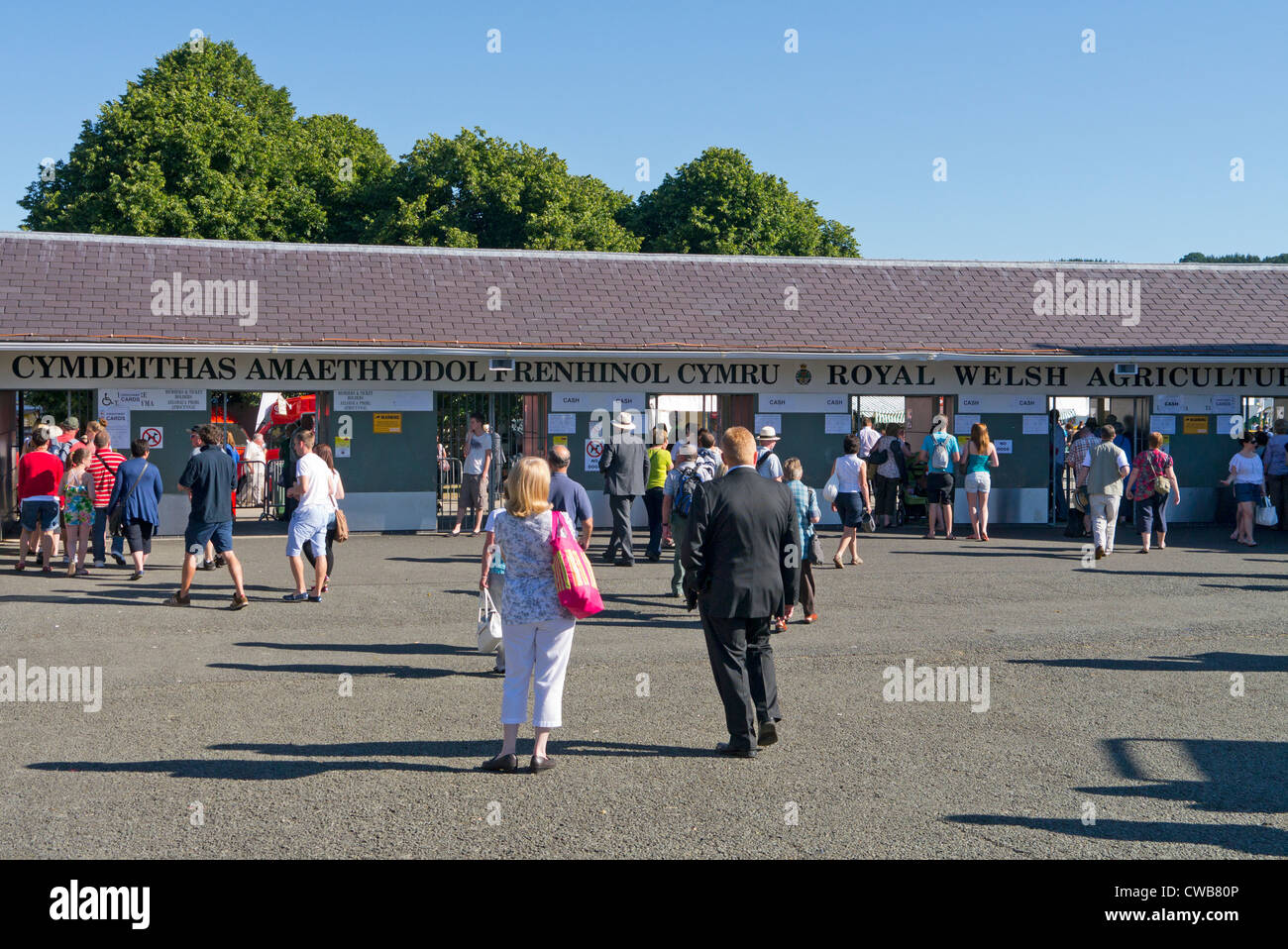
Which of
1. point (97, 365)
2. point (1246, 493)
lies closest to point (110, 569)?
point (97, 365)

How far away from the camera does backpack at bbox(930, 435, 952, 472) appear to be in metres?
18.0

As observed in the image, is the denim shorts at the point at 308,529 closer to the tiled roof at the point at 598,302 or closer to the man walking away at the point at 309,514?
the man walking away at the point at 309,514

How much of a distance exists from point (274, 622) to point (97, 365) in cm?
950

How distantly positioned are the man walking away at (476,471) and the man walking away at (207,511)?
7035 millimetres

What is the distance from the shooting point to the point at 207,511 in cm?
1180

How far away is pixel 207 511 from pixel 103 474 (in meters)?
3.41

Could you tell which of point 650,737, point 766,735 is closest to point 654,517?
point 650,737

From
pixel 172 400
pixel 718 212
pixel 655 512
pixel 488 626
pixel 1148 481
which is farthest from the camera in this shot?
pixel 718 212

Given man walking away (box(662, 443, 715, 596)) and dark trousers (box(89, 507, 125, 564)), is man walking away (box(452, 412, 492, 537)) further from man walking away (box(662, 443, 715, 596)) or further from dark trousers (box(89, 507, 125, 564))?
man walking away (box(662, 443, 715, 596))

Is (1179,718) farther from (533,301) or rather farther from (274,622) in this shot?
(533,301)

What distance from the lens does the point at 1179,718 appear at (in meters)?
7.51

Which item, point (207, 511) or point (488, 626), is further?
point (207, 511)

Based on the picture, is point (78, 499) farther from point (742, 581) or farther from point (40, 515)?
point (742, 581)

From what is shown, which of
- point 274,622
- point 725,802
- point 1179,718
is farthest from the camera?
point 274,622
